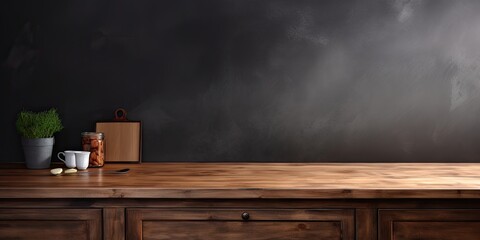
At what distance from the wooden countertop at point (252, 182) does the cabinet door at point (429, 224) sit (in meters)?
0.08

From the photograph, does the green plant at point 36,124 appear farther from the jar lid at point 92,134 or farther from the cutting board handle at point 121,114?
the cutting board handle at point 121,114

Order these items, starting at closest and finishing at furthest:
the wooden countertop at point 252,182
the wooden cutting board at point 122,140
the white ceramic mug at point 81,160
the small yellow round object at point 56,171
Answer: the wooden countertop at point 252,182, the small yellow round object at point 56,171, the white ceramic mug at point 81,160, the wooden cutting board at point 122,140

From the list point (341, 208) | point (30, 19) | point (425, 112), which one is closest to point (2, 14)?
point (30, 19)

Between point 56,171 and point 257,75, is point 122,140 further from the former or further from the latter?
point 257,75

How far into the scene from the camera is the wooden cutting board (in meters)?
2.72

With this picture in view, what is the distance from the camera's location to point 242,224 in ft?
6.54

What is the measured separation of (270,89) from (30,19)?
52.6 inches

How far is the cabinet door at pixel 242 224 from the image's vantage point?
1.98 metres

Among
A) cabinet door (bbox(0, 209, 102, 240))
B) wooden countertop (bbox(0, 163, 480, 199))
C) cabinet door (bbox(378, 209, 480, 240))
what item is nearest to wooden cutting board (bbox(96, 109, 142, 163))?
wooden countertop (bbox(0, 163, 480, 199))

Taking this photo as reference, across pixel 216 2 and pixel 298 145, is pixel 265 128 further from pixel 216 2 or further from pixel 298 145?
pixel 216 2

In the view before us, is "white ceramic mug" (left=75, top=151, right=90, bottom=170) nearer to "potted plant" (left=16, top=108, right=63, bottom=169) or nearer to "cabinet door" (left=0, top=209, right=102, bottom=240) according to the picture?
"potted plant" (left=16, top=108, right=63, bottom=169)

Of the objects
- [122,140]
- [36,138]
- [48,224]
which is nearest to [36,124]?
[36,138]

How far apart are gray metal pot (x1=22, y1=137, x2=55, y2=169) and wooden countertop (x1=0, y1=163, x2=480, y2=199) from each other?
0.07 m

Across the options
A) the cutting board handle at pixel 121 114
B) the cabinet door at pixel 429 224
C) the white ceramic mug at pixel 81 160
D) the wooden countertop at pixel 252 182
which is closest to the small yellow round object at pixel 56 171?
the wooden countertop at pixel 252 182
